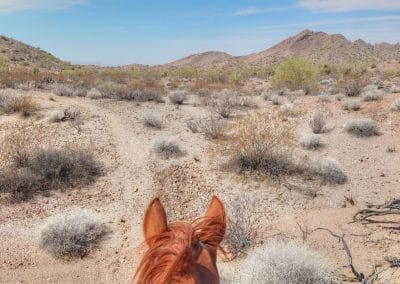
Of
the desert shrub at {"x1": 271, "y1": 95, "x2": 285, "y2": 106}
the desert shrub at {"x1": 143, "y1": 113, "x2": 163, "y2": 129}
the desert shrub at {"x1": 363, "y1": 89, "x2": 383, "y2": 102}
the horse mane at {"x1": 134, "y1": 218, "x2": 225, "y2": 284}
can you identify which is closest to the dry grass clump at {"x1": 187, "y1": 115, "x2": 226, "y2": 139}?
the desert shrub at {"x1": 143, "y1": 113, "x2": 163, "y2": 129}

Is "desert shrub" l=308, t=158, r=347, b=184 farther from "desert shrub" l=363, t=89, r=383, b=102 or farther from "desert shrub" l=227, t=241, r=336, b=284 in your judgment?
"desert shrub" l=363, t=89, r=383, b=102

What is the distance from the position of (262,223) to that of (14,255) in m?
4.66

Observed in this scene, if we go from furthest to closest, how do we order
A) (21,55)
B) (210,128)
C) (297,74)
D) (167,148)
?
(21,55) → (297,74) → (210,128) → (167,148)

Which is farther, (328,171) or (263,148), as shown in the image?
(263,148)

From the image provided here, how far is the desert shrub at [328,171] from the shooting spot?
34.1 feet

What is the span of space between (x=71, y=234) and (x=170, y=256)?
21.6 ft

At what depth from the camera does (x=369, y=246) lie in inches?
282

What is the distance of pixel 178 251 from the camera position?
162 centimetres

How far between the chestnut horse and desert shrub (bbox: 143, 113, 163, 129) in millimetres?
13276

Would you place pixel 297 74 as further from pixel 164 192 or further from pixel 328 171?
pixel 164 192

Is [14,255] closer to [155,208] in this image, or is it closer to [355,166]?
[155,208]

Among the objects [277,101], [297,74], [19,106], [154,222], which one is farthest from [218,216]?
[297,74]

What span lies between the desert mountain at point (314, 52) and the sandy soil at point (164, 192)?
6597cm

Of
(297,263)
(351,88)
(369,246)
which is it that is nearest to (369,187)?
(369,246)
